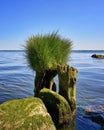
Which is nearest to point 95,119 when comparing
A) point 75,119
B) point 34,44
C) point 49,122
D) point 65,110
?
point 75,119

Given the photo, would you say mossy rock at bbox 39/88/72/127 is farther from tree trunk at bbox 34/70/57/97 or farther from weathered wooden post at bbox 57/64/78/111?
tree trunk at bbox 34/70/57/97

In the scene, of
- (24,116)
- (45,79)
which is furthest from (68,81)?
(24,116)

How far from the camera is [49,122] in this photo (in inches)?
290

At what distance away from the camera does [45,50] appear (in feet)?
32.8

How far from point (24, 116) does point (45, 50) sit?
3530 millimetres

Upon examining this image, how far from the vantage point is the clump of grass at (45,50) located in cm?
1000

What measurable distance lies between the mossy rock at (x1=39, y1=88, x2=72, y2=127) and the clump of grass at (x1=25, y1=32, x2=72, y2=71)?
59.3 inches

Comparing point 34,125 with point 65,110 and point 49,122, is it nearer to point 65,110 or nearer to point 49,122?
point 49,122

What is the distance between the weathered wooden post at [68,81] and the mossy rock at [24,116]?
217 cm

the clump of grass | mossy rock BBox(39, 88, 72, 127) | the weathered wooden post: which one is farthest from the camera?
the clump of grass

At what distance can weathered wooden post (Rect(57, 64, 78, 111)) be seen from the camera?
9.69m

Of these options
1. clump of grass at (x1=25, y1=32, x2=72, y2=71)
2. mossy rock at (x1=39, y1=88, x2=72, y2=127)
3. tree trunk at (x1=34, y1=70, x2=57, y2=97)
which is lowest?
mossy rock at (x1=39, y1=88, x2=72, y2=127)

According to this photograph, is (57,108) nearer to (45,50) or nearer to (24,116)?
(24,116)

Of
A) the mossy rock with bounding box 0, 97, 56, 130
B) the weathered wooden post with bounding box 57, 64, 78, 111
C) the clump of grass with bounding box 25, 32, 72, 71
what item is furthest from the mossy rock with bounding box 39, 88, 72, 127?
the clump of grass with bounding box 25, 32, 72, 71
